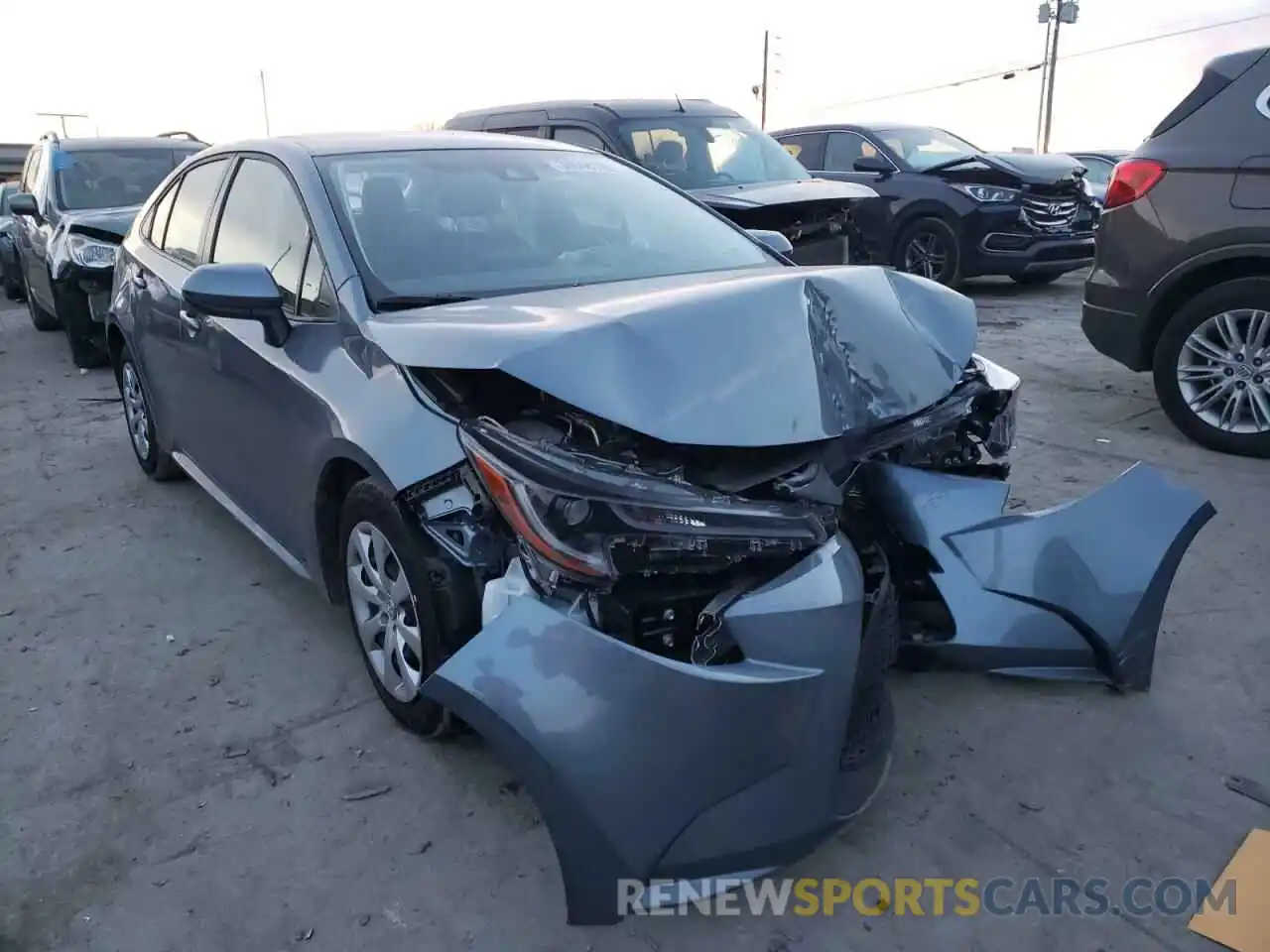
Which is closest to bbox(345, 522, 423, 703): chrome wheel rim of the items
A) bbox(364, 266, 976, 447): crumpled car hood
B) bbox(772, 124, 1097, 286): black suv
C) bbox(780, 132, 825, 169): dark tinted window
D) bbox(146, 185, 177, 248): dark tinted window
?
bbox(364, 266, 976, 447): crumpled car hood

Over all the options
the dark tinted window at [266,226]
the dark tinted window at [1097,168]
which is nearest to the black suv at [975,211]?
the dark tinted window at [1097,168]

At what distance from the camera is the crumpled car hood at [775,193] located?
6.61 metres

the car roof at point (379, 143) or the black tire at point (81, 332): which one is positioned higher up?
the car roof at point (379, 143)

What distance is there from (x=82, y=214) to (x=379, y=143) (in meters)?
6.11

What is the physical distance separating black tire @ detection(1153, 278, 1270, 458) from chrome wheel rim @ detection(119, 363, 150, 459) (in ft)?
16.9

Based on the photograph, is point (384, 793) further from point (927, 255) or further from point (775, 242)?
point (927, 255)

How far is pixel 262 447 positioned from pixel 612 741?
6.32 feet

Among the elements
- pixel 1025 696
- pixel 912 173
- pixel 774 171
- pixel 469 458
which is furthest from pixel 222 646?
pixel 912 173

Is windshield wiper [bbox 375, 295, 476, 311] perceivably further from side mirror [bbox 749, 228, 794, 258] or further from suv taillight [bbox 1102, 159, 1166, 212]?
suv taillight [bbox 1102, 159, 1166, 212]

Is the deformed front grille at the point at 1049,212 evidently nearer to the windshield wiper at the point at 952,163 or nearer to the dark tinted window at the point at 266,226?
the windshield wiper at the point at 952,163

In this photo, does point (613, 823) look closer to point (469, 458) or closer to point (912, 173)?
point (469, 458)

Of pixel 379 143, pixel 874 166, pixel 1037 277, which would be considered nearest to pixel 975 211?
pixel 1037 277

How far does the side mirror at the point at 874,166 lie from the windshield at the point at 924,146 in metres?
0.18

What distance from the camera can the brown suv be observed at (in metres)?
4.78
